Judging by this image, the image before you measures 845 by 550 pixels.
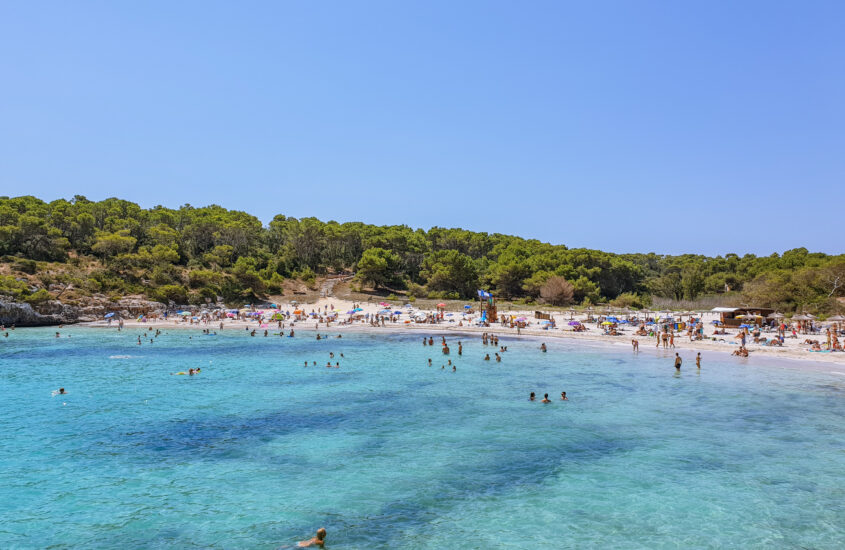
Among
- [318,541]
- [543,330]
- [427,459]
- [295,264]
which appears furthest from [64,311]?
[318,541]

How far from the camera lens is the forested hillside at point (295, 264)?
212 feet

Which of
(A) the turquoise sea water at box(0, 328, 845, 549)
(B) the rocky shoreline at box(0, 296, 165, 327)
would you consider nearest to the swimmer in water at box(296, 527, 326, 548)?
(A) the turquoise sea water at box(0, 328, 845, 549)

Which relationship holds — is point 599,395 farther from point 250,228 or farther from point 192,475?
point 250,228

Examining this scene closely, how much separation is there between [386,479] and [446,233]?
98.8 metres

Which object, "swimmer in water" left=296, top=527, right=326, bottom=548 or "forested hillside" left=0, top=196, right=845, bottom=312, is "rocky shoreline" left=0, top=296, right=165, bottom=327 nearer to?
"forested hillside" left=0, top=196, right=845, bottom=312

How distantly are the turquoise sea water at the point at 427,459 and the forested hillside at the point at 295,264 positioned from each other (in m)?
37.6

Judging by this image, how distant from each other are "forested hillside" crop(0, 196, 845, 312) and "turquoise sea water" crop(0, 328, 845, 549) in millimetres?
37602

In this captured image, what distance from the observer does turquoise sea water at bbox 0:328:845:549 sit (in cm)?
1227

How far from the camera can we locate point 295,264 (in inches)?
3511

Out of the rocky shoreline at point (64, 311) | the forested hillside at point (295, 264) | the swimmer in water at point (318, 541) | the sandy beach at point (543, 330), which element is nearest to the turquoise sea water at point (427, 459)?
the swimmer in water at point (318, 541)

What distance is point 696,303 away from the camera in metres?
73.2

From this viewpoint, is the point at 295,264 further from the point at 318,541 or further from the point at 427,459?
the point at 318,541

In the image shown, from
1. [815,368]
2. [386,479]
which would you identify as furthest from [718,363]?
[386,479]

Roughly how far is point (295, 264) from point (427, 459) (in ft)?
249
